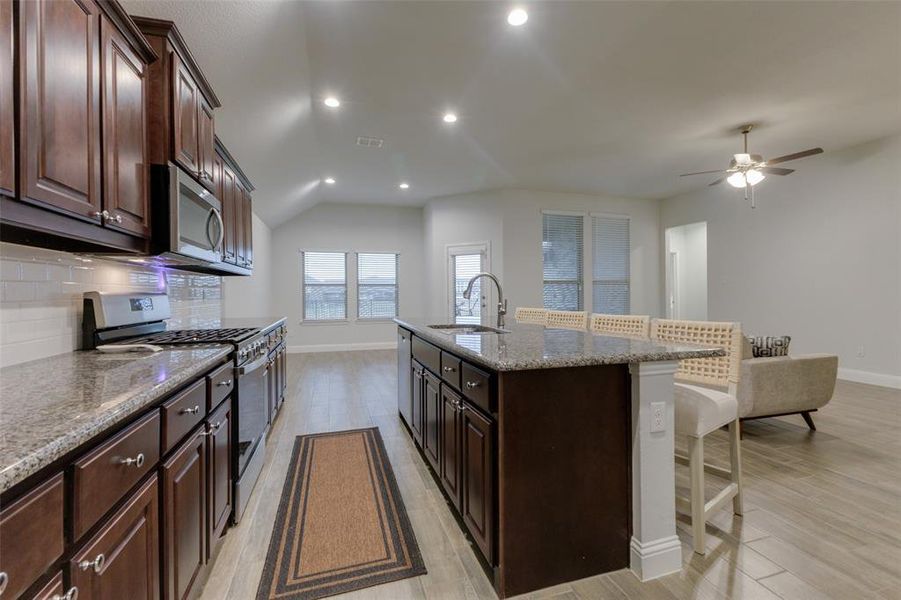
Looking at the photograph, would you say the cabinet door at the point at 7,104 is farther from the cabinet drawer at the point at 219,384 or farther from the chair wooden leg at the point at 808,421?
the chair wooden leg at the point at 808,421

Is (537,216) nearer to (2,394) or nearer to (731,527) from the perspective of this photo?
(731,527)

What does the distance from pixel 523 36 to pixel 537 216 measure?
168 inches

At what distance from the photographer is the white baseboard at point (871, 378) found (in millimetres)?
4480

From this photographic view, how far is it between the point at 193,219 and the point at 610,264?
6.99m

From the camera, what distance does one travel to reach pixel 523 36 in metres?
2.74

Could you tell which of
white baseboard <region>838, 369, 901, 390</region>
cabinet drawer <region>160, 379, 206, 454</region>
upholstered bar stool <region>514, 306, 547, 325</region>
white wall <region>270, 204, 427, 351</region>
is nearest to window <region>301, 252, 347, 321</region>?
white wall <region>270, 204, 427, 351</region>

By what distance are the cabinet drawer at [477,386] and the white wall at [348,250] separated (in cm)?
645

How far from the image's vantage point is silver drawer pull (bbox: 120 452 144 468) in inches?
36.6

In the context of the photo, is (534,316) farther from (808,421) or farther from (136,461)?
(136,461)

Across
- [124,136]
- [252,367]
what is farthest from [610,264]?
[124,136]

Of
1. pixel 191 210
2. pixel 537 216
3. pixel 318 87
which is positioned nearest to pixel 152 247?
pixel 191 210

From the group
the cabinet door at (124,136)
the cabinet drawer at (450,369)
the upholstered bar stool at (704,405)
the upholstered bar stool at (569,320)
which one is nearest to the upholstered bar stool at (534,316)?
the upholstered bar stool at (569,320)

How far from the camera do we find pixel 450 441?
194cm

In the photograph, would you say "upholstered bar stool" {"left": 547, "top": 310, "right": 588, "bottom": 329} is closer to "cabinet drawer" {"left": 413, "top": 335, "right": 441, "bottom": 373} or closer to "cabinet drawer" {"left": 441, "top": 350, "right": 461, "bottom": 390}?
"cabinet drawer" {"left": 413, "top": 335, "right": 441, "bottom": 373}
